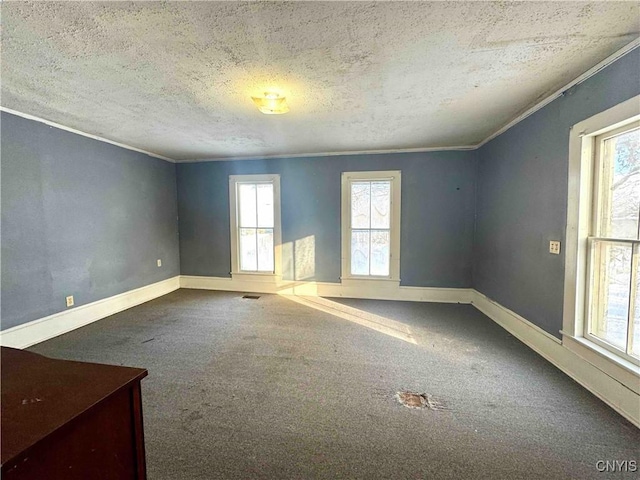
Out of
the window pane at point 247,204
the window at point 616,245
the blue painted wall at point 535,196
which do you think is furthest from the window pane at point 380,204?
the window at point 616,245

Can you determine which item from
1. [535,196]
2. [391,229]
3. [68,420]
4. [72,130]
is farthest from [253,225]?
[68,420]

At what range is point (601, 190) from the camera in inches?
83.4

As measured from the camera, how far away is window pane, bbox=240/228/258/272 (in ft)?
16.5

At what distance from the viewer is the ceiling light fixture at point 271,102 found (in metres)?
2.40

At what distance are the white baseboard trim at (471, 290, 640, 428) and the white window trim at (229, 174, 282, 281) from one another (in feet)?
10.8

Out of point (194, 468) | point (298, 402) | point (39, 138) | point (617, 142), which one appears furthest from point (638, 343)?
point (39, 138)

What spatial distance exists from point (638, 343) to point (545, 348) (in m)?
0.83

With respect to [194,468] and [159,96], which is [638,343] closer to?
[194,468]

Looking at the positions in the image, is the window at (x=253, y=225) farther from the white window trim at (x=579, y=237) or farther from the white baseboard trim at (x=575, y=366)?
the white window trim at (x=579, y=237)

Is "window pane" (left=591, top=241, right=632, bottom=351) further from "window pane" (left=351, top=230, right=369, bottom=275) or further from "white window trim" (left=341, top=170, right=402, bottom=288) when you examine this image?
"window pane" (left=351, top=230, right=369, bottom=275)

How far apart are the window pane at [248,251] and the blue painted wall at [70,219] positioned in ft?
4.38

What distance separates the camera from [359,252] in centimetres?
462

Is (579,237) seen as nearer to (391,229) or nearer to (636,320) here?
(636,320)

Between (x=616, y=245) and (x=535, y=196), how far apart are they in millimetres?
859
